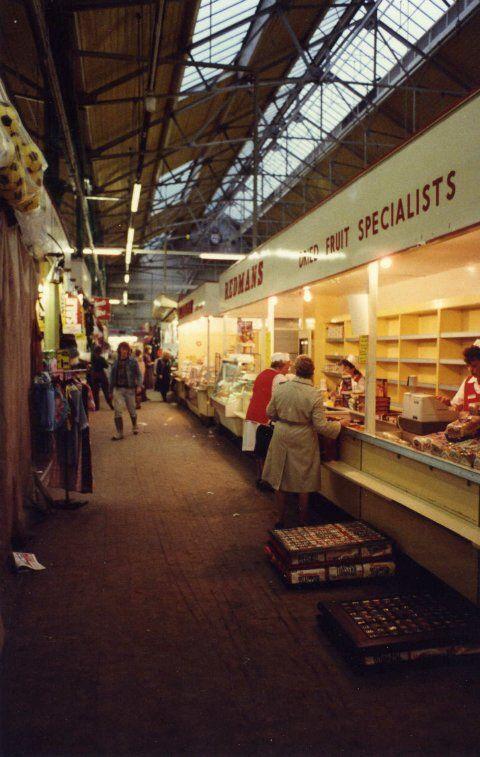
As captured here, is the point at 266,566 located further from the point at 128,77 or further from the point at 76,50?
the point at 128,77

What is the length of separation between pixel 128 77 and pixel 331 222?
17.9 ft

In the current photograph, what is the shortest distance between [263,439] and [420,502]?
8.14 ft

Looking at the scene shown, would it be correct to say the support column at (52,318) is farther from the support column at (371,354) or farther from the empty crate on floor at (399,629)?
the empty crate on floor at (399,629)

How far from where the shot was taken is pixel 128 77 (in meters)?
8.66

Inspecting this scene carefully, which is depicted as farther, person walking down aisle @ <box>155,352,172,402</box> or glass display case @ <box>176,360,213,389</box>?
person walking down aisle @ <box>155,352,172,402</box>

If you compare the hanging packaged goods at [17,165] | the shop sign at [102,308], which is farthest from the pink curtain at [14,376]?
the shop sign at [102,308]

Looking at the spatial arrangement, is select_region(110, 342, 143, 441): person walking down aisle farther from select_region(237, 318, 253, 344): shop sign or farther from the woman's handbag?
the woman's handbag

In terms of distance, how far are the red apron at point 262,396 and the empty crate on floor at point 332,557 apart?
7.46 feet

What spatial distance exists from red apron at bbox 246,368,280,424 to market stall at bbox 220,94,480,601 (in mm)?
980

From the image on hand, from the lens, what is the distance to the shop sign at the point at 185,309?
1463cm

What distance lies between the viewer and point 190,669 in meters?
2.89

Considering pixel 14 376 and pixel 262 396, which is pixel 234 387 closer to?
pixel 262 396

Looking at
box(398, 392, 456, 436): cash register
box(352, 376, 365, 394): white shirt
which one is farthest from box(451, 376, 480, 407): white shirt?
box(352, 376, 365, 394): white shirt

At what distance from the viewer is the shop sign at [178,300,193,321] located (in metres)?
14.6
